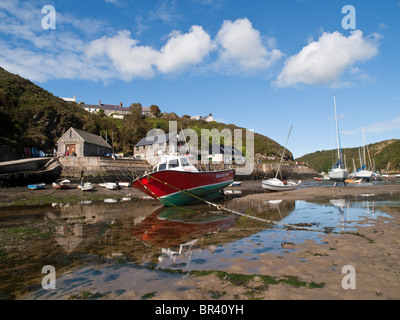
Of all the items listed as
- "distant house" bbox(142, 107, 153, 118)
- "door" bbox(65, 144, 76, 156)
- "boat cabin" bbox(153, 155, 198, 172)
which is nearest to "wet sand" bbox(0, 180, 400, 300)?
"boat cabin" bbox(153, 155, 198, 172)

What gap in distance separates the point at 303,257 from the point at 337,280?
69.1 inches

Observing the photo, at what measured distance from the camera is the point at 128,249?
8.48 meters

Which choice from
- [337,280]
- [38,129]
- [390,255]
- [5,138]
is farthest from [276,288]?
[38,129]

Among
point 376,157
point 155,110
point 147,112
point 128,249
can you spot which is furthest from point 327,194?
point 376,157

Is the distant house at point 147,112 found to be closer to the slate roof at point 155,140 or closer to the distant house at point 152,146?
the distant house at point 152,146

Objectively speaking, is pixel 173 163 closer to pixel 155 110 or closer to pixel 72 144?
pixel 72 144

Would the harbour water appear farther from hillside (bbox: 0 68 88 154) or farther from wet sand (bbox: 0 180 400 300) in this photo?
hillside (bbox: 0 68 88 154)

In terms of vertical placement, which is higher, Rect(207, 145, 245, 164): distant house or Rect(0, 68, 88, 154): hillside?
Rect(0, 68, 88, 154): hillside

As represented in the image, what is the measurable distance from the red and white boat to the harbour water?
392cm

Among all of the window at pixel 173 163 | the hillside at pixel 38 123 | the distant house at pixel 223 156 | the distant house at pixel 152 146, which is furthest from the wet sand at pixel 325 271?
the distant house at pixel 223 156

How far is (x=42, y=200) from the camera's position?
22125 millimetres

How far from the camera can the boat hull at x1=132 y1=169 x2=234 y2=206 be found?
59.0 ft
